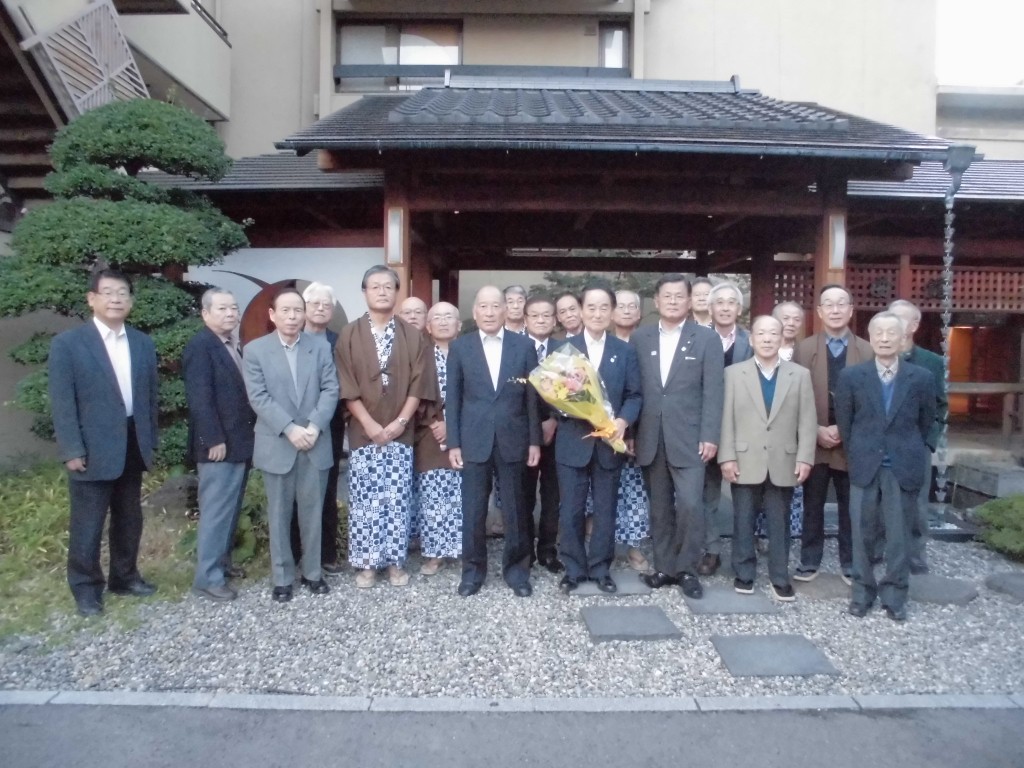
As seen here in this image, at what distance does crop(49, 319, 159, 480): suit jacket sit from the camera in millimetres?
4375

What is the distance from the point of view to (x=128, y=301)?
4.68 m

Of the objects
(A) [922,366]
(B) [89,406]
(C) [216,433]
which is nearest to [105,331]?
(B) [89,406]

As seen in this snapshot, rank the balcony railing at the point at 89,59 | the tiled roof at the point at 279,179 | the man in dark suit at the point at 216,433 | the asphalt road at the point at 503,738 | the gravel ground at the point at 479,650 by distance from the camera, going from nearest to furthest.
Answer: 1. the asphalt road at the point at 503,738
2. the gravel ground at the point at 479,650
3. the man in dark suit at the point at 216,433
4. the balcony railing at the point at 89,59
5. the tiled roof at the point at 279,179

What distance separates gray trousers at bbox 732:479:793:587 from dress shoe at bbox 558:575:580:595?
105 centimetres

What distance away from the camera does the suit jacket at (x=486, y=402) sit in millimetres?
4777

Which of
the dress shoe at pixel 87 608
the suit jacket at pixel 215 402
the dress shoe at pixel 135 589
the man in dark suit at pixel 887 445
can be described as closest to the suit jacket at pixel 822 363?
the man in dark suit at pixel 887 445

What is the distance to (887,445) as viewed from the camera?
14.4 feet

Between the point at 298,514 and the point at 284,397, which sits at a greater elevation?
the point at 284,397

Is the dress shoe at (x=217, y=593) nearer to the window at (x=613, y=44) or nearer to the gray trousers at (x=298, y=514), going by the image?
the gray trousers at (x=298, y=514)

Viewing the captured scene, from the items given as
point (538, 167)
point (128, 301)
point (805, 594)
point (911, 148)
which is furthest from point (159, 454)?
point (911, 148)

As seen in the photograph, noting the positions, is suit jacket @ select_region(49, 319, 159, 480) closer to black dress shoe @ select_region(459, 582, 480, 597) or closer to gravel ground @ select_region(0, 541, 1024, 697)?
gravel ground @ select_region(0, 541, 1024, 697)

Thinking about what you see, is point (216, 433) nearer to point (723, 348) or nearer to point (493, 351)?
point (493, 351)

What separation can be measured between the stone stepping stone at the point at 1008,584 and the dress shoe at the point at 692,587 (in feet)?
7.15

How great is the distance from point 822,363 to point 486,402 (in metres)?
2.30
